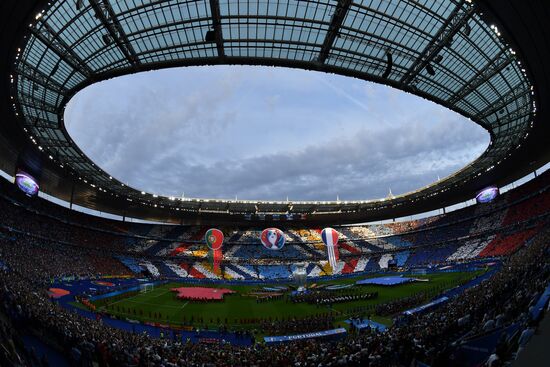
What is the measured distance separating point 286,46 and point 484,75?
1857cm

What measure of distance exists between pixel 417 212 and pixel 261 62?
72.2 metres

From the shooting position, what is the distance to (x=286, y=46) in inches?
1228

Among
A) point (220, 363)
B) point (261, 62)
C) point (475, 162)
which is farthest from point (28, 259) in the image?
point (475, 162)

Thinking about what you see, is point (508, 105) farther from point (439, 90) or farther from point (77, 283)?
point (77, 283)

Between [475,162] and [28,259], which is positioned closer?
[28,259]

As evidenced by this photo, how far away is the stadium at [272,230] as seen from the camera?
15.4 m

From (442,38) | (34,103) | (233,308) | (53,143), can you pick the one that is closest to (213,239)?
(233,308)

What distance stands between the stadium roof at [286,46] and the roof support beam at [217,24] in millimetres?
98

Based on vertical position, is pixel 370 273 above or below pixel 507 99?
below

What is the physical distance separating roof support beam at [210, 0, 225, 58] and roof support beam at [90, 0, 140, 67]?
703 cm

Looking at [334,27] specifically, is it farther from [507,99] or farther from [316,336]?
[316,336]

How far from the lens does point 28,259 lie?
45031mm

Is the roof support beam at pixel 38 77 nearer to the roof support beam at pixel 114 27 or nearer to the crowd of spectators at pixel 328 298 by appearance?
the roof support beam at pixel 114 27

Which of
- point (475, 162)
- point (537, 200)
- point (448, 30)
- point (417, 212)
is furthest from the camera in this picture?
point (417, 212)
